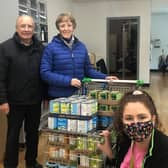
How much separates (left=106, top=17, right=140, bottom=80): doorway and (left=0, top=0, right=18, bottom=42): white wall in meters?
5.10

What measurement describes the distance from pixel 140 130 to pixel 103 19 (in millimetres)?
7377

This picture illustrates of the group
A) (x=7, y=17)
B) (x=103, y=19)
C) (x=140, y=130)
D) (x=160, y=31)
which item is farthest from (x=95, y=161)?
(x=160, y=31)

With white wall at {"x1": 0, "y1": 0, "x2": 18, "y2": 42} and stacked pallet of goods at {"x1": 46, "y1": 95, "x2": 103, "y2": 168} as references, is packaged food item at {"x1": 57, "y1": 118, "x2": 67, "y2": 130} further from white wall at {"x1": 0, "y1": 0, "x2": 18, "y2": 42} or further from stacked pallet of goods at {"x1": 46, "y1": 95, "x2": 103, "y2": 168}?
white wall at {"x1": 0, "y1": 0, "x2": 18, "y2": 42}

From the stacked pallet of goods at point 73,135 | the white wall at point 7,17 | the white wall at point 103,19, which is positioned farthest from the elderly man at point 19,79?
the white wall at point 103,19

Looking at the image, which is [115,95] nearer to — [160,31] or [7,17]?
[7,17]

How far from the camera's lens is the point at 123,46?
883cm

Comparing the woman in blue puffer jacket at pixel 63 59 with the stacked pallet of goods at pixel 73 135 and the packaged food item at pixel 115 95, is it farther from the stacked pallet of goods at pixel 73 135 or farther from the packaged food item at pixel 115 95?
the stacked pallet of goods at pixel 73 135

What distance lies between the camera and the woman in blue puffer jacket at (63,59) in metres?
2.41

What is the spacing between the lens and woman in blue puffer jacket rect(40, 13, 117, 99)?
95.0 inches

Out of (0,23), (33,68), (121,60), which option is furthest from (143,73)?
(33,68)

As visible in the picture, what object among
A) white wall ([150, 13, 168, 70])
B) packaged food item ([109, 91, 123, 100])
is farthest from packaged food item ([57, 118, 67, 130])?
white wall ([150, 13, 168, 70])

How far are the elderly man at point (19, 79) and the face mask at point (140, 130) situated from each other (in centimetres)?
137

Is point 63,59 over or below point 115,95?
over

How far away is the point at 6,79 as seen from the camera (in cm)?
259
